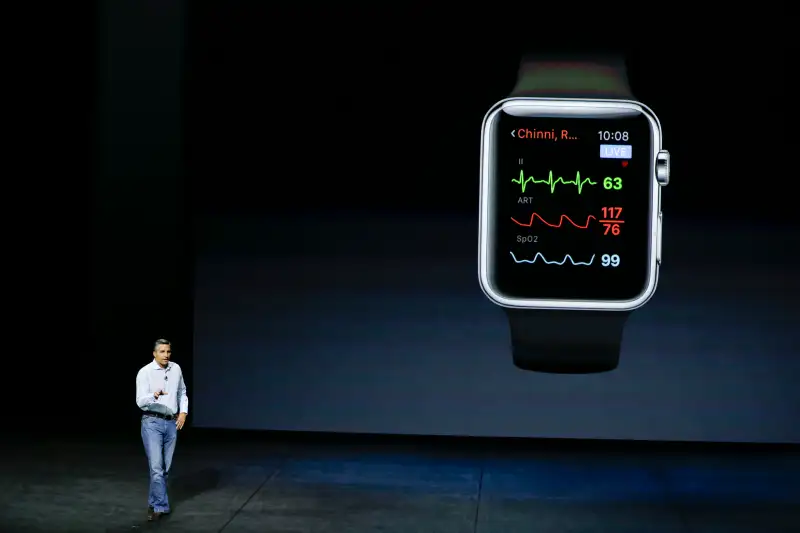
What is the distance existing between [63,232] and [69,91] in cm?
152

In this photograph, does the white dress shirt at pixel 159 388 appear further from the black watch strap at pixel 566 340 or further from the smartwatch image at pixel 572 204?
the black watch strap at pixel 566 340

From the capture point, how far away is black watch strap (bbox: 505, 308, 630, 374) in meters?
11.8

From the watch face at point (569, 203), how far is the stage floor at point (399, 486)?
5.54 ft

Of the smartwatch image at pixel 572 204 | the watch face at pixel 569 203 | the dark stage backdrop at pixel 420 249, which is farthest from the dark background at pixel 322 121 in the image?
the watch face at pixel 569 203

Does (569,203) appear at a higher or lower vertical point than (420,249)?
higher

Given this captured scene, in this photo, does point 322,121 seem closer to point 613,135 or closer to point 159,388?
point 613,135

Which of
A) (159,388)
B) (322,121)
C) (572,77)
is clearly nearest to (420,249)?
(322,121)

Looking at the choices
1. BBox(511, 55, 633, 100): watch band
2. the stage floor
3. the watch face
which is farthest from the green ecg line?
the stage floor

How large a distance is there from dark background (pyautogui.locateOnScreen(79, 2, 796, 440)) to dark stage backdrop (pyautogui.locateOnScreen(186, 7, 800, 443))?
0.07 feet

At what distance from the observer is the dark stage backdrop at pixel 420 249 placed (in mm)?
12461

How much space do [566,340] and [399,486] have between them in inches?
88.2

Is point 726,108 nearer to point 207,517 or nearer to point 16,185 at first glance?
point 207,517

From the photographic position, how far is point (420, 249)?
12.8m

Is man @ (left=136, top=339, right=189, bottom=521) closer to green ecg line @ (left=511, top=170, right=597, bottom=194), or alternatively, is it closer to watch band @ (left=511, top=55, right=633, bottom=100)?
green ecg line @ (left=511, top=170, right=597, bottom=194)
